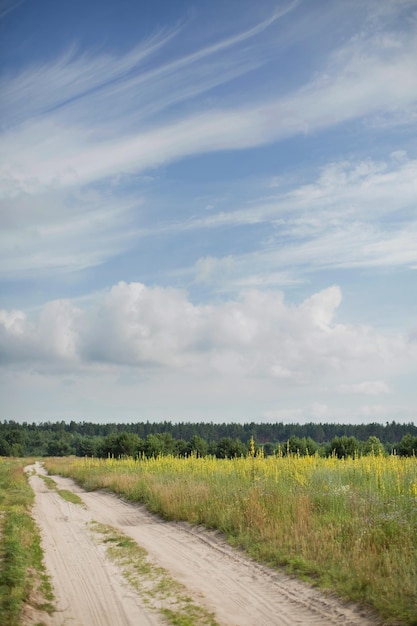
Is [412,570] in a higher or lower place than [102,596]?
higher

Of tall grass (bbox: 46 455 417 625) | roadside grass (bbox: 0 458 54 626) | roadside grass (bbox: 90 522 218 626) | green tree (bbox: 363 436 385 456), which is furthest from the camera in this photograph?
green tree (bbox: 363 436 385 456)

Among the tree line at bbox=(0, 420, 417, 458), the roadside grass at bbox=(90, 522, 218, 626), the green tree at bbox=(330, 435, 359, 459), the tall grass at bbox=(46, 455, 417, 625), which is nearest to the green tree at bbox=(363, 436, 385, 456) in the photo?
the green tree at bbox=(330, 435, 359, 459)

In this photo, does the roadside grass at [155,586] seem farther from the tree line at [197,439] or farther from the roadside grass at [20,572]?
the tree line at [197,439]

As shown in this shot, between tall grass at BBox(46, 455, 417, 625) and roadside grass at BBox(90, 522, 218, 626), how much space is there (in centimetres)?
198

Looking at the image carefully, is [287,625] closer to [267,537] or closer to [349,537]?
[349,537]

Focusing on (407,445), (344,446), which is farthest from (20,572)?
(407,445)

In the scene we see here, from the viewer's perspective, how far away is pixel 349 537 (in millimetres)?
9703

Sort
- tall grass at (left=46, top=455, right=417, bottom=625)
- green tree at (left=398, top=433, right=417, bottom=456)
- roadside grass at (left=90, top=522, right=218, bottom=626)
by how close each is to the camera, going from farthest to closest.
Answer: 1. green tree at (left=398, top=433, right=417, bottom=456)
2. tall grass at (left=46, top=455, right=417, bottom=625)
3. roadside grass at (left=90, top=522, right=218, bottom=626)

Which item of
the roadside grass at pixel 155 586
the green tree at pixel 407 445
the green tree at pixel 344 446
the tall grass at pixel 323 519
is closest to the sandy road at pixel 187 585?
the roadside grass at pixel 155 586

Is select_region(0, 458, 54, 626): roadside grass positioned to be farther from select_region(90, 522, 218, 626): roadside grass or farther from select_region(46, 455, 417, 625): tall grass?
select_region(46, 455, 417, 625): tall grass

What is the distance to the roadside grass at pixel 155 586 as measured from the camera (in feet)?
23.1

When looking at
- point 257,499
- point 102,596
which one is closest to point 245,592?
point 102,596

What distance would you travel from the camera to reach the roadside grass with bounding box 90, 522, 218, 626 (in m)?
7.04

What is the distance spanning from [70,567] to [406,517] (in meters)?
6.25
